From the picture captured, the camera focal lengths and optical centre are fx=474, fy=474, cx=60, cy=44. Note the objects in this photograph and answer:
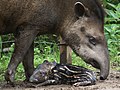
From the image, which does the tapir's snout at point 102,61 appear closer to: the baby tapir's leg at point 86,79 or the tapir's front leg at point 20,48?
the baby tapir's leg at point 86,79

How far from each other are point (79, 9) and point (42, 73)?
113cm

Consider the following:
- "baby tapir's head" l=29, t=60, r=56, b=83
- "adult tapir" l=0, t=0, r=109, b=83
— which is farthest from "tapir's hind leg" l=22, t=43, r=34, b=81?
"baby tapir's head" l=29, t=60, r=56, b=83

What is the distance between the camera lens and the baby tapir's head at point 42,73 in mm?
7070

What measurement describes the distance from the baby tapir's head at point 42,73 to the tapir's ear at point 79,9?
0.88 metres

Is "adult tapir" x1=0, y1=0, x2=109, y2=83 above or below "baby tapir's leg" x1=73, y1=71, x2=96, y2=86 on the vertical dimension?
above

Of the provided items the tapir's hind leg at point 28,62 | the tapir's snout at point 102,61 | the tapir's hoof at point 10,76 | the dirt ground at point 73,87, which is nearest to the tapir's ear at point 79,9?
the tapir's snout at point 102,61

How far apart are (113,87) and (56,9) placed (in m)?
1.44

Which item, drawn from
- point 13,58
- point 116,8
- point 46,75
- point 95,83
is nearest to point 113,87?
point 95,83

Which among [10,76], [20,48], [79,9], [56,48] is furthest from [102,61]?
[56,48]

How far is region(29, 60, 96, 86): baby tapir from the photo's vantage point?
276 inches

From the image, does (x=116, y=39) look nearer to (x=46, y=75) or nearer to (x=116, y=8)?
(x=116, y=8)

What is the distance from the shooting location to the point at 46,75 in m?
7.11

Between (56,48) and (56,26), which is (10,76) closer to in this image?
(56,26)

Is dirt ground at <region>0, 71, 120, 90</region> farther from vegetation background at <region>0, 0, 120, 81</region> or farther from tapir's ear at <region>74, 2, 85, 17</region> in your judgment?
vegetation background at <region>0, 0, 120, 81</region>
